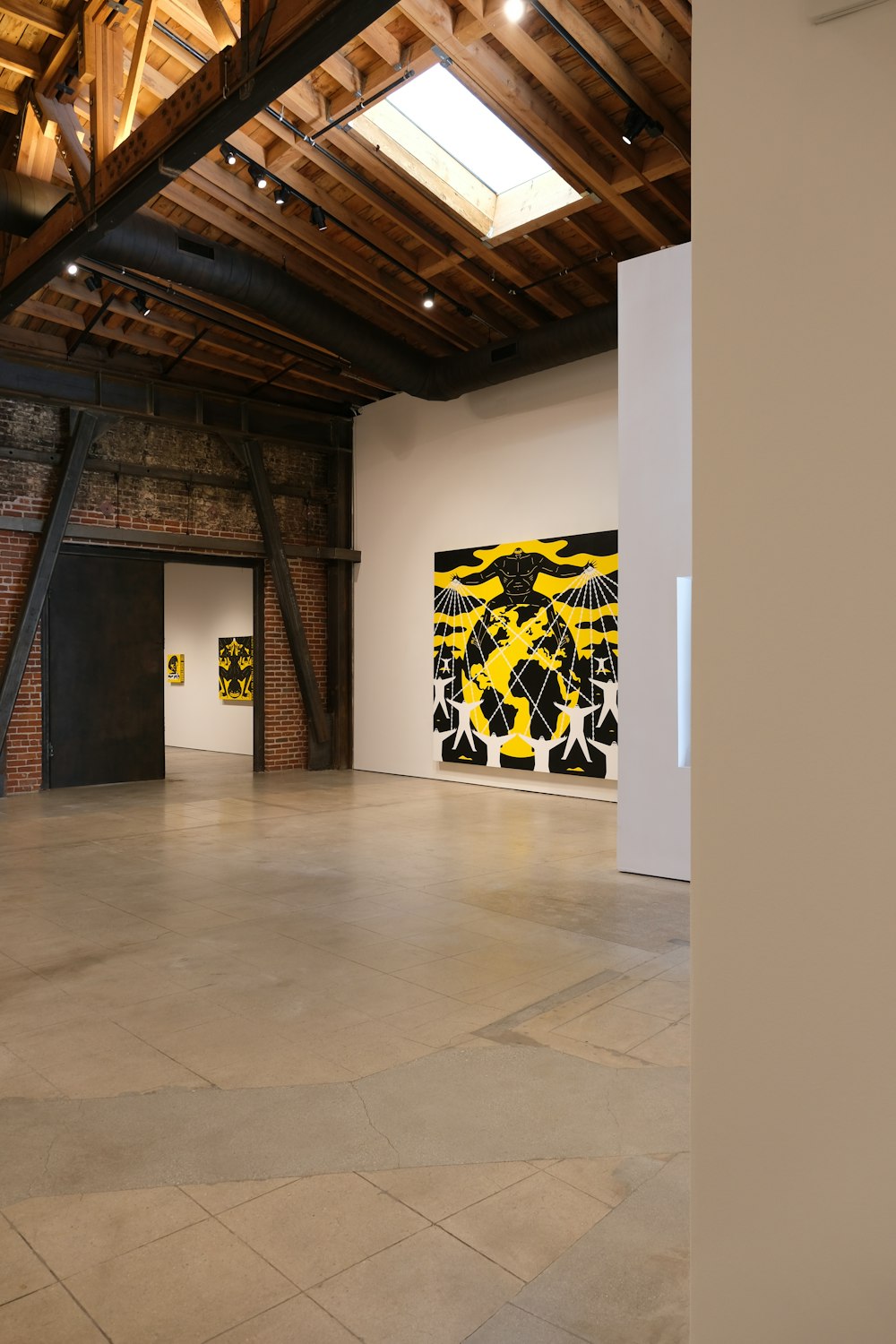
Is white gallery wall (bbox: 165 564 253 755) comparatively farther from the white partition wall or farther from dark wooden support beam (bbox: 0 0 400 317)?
the white partition wall

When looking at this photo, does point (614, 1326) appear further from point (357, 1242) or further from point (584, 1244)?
point (357, 1242)

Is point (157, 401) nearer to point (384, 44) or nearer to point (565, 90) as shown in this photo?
point (384, 44)

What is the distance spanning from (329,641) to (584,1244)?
10.5 meters

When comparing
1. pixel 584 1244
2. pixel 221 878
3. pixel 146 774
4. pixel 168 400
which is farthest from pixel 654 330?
pixel 146 774

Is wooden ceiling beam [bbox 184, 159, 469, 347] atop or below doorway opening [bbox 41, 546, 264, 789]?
atop

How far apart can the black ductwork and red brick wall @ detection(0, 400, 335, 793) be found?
103 inches

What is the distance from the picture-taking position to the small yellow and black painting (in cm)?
1430

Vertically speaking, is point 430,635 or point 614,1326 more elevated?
point 430,635

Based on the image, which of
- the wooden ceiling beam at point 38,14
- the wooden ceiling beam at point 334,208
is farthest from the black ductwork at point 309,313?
the wooden ceiling beam at point 38,14

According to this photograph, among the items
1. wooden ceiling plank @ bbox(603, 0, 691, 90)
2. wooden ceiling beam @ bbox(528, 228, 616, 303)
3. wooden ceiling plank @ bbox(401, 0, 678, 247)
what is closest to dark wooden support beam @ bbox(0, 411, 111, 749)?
wooden ceiling beam @ bbox(528, 228, 616, 303)

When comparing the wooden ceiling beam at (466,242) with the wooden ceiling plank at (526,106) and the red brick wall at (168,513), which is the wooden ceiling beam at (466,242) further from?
the red brick wall at (168,513)

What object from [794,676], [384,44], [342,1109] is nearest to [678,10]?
[384,44]

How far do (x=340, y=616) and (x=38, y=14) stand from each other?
7.40m

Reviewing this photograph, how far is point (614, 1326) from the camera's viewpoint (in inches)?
72.6
